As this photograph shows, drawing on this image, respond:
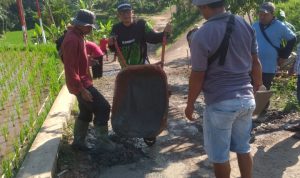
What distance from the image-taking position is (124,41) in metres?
5.14

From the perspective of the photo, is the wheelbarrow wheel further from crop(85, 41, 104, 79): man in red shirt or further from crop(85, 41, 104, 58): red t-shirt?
crop(85, 41, 104, 58): red t-shirt

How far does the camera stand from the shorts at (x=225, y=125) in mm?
3254

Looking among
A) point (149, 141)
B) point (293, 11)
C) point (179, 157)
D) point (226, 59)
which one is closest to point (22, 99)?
point (149, 141)

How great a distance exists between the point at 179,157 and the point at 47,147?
4.74 feet

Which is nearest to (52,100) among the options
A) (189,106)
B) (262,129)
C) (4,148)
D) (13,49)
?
(4,148)

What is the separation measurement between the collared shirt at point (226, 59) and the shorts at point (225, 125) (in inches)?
2.3

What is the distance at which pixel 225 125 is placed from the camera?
3.29m

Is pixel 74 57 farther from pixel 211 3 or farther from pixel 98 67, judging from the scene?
pixel 211 3

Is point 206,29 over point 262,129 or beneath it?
over

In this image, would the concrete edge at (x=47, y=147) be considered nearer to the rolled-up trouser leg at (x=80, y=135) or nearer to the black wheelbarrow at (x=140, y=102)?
the rolled-up trouser leg at (x=80, y=135)

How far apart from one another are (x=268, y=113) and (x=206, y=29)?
3298 millimetres

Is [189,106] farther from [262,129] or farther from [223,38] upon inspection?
[262,129]

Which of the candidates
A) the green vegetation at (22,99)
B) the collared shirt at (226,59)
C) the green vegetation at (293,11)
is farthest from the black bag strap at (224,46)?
the green vegetation at (293,11)

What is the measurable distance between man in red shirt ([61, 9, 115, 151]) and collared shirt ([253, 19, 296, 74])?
2128mm
